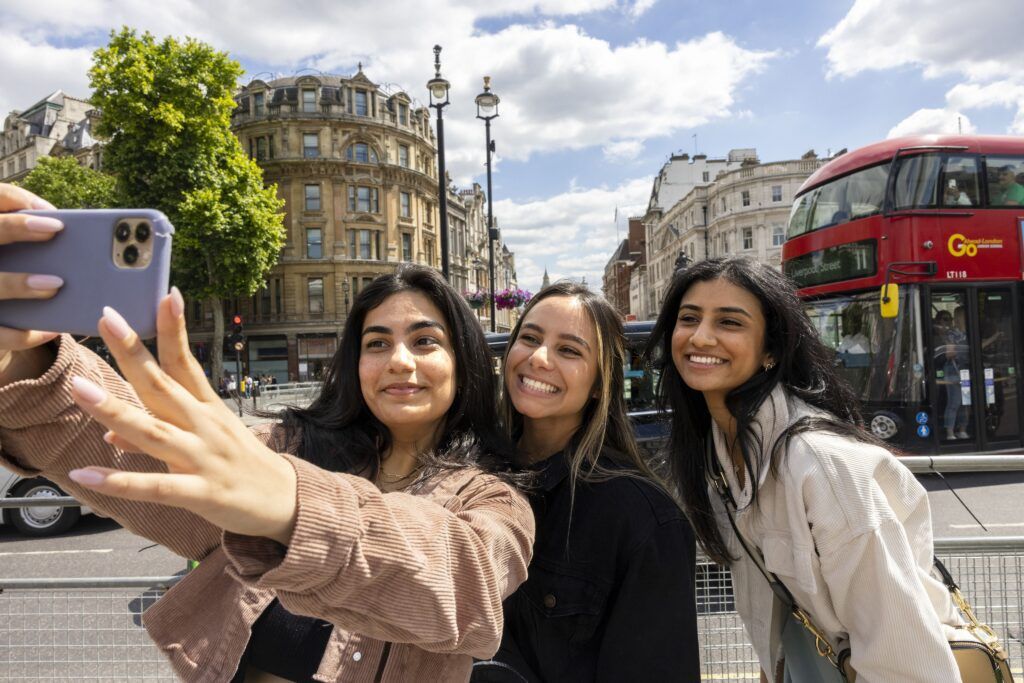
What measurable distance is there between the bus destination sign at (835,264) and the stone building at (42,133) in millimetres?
64481

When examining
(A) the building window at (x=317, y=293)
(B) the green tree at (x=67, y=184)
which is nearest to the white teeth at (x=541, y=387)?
(A) the building window at (x=317, y=293)

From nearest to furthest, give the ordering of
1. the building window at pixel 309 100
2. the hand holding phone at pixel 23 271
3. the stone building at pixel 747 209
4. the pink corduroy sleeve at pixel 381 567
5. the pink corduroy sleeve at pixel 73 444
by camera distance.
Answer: the pink corduroy sleeve at pixel 381 567
the hand holding phone at pixel 23 271
the pink corduroy sleeve at pixel 73 444
the building window at pixel 309 100
the stone building at pixel 747 209

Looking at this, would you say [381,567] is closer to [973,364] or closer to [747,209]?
[973,364]

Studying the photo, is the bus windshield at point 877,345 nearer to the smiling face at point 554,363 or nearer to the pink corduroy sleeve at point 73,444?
the smiling face at point 554,363

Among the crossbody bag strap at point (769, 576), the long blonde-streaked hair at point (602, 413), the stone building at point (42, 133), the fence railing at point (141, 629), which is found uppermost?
the stone building at point (42, 133)

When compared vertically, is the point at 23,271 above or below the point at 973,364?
above

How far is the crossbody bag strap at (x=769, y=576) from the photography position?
1790mm

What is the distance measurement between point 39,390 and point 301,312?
131 feet

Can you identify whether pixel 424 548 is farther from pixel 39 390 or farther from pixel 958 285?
pixel 958 285

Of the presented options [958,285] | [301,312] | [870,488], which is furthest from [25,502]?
[301,312]

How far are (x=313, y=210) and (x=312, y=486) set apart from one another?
1651 inches

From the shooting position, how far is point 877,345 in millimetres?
8500

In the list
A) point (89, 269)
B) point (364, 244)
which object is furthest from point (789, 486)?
point (364, 244)

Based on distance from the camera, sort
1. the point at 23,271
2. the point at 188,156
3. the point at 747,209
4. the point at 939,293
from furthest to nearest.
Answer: the point at 747,209
the point at 188,156
the point at 939,293
the point at 23,271
